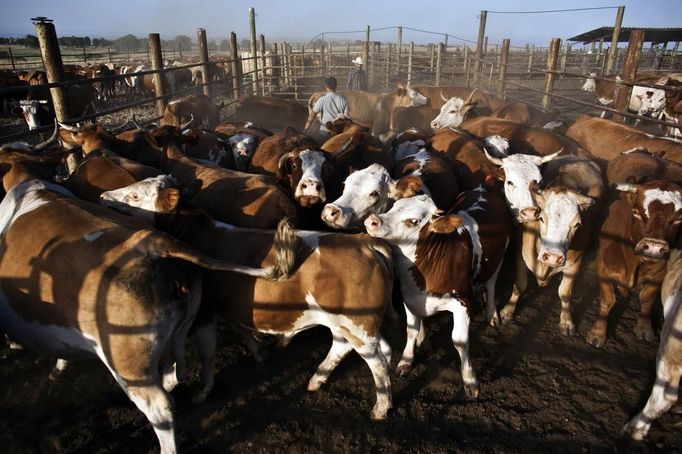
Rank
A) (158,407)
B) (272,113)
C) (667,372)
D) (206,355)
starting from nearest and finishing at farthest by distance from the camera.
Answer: (158,407), (667,372), (206,355), (272,113)

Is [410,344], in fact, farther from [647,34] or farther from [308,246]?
[647,34]

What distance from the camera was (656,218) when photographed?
391 centimetres

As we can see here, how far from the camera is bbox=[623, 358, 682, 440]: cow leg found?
306 centimetres

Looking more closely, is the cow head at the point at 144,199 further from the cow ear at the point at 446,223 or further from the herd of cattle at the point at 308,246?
the cow ear at the point at 446,223

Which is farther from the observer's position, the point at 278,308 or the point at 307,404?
the point at 307,404

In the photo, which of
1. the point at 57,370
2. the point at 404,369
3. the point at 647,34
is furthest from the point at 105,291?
the point at 647,34

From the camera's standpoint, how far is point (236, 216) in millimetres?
4270

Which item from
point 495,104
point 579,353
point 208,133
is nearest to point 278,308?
point 579,353

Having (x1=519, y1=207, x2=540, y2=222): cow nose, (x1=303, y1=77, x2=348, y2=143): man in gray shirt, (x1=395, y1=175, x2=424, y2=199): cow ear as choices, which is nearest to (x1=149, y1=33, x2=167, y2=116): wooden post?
(x1=303, y1=77, x2=348, y2=143): man in gray shirt

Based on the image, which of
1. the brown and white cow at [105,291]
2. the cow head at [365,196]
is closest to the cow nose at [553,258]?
the cow head at [365,196]

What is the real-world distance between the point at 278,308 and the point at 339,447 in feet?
3.51

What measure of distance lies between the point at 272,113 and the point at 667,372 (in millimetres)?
9090

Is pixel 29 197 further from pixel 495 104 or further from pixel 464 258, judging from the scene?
pixel 495 104

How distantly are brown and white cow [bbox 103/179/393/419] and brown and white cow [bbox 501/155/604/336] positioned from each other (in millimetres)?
1729
